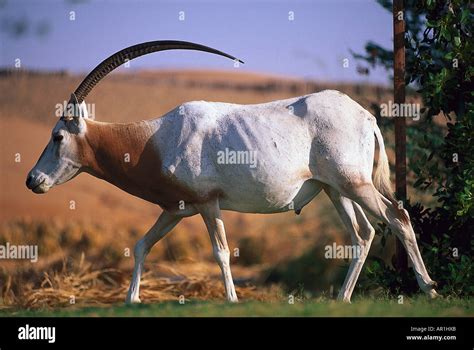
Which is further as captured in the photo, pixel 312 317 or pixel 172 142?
pixel 172 142

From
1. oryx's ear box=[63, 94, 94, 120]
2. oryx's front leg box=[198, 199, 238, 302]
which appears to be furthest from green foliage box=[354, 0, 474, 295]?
oryx's ear box=[63, 94, 94, 120]

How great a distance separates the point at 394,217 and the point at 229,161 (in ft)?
6.74

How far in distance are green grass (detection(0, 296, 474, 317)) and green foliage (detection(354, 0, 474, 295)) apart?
1080 millimetres

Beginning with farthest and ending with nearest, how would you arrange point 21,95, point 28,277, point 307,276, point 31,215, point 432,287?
point 21,95, point 31,215, point 307,276, point 28,277, point 432,287

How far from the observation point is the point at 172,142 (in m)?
10.1

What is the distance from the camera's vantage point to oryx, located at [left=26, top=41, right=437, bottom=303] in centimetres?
991

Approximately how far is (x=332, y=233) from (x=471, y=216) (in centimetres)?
675

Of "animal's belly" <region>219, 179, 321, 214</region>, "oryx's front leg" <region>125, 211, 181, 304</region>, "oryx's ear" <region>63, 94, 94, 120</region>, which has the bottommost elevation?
"oryx's front leg" <region>125, 211, 181, 304</region>

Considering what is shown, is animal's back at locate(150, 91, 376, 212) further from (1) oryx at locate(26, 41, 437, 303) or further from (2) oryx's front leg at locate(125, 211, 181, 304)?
(2) oryx's front leg at locate(125, 211, 181, 304)

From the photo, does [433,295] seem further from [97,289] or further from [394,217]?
[97,289]

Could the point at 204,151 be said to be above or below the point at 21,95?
below

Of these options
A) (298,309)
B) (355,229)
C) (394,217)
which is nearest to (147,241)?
(298,309)
